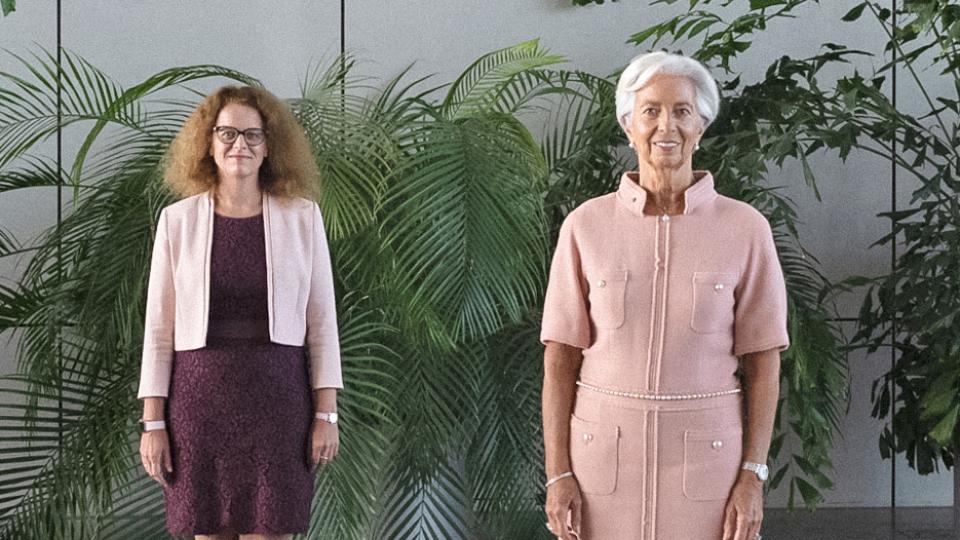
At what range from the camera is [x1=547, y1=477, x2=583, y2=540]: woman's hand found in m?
2.11

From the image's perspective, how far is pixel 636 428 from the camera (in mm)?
2049

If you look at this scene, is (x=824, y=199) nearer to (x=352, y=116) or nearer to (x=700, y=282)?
(x=352, y=116)

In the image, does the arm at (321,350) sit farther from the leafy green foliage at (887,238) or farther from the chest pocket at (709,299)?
the leafy green foliage at (887,238)

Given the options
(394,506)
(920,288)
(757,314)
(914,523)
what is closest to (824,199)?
(920,288)

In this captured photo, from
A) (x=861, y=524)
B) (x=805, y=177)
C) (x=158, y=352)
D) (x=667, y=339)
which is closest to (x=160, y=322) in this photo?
(x=158, y=352)

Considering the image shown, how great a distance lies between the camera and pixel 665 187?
2104mm

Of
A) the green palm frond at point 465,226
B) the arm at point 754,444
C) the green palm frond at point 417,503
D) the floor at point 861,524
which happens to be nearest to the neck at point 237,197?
the green palm frond at point 465,226

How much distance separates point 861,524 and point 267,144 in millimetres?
3182

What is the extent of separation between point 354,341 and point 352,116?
2.16ft

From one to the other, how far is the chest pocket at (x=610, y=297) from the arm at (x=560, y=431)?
A: 0.11 meters

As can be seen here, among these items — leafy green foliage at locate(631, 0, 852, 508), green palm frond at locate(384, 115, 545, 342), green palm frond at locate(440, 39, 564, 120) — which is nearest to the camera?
green palm frond at locate(384, 115, 545, 342)

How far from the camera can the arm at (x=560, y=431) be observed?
211 cm

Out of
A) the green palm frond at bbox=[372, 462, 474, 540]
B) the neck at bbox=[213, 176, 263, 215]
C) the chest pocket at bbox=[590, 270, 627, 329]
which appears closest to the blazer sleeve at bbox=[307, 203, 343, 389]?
the neck at bbox=[213, 176, 263, 215]

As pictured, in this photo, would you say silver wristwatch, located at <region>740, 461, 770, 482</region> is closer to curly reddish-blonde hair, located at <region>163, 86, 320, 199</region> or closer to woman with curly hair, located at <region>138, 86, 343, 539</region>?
woman with curly hair, located at <region>138, 86, 343, 539</region>
